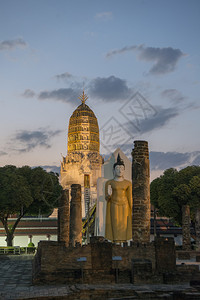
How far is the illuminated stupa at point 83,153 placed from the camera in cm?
7856

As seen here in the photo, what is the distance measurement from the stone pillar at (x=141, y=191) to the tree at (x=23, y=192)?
1567 cm

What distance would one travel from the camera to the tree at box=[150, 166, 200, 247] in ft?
106

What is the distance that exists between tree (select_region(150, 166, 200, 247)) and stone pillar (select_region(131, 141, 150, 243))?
50.0 feet

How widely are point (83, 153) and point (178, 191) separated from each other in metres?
48.9

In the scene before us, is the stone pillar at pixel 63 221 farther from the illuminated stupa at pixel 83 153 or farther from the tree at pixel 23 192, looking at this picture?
the illuminated stupa at pixel 83 153

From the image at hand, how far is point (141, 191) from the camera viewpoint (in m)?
17.9

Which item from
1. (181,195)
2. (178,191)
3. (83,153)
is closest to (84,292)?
(181,195)

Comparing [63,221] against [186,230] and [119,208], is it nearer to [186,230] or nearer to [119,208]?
[119,208]

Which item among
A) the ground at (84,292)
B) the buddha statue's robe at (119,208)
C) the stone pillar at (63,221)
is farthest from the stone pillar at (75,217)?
the ground at (84,292)

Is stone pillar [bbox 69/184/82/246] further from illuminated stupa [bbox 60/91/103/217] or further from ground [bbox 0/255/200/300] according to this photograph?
illuminated stupa [bbox 60/91/103/217]

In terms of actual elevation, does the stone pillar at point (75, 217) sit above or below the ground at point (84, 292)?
above

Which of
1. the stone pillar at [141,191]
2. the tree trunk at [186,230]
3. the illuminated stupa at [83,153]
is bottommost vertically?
the tree trunk at [186,230]

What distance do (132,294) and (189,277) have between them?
149 inches

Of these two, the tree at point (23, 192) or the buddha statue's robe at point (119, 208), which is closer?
the buddha statue's robe at point (119, 208)
